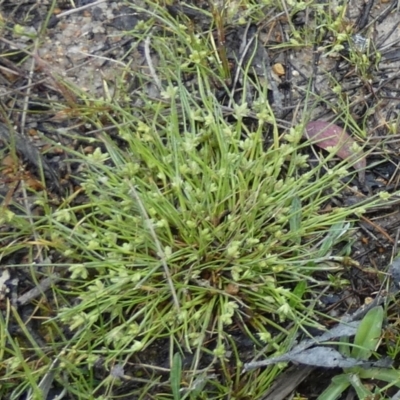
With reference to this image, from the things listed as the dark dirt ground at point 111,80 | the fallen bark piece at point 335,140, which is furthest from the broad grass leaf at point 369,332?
the fallen bark piece at point 335,140

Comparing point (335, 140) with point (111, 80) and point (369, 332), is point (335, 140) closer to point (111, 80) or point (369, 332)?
point (369, 332)

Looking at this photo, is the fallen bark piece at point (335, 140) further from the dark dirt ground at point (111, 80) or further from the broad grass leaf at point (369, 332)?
the broad grass leaf at point (369, 332)

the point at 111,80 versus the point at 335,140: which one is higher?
the point at 111,80

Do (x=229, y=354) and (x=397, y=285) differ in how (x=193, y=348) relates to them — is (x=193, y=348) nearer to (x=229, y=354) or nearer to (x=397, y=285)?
(x=229, y=354)

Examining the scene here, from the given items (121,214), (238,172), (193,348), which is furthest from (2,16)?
(193,348)

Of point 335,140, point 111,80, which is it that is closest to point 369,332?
point 335,140

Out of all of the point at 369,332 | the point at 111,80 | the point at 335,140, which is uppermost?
the point at 111,80

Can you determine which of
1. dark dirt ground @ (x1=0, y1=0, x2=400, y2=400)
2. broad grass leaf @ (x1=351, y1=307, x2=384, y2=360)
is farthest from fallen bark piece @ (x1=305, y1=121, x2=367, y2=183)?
broad grass leaf @ (x1=351, y1=307, x2=384, y2=360)
